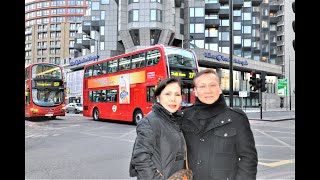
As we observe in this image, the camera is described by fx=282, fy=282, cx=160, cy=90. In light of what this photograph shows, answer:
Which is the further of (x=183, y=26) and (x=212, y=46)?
(x=212, y=46)

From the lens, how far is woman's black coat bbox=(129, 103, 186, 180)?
2.35 meters

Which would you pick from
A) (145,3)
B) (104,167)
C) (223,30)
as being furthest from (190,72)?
(223,30)

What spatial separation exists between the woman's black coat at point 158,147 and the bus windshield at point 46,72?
17041mm

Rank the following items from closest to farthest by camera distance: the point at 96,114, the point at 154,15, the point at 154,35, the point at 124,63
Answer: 1. the point at 124,63
2. the point at 96,114
3. the point at 154,15
4. the point at 154,35

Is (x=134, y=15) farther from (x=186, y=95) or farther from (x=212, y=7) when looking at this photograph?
(x=186, y=95)

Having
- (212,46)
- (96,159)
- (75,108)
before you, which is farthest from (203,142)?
(212,46)

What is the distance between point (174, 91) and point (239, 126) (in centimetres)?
67

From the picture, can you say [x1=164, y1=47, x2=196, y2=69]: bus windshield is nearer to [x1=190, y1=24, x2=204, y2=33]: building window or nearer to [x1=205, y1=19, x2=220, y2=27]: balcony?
[x1=190, y1=24, x2=204, y2=33]: building window

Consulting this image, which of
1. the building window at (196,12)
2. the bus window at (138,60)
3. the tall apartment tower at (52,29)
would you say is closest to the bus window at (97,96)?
the bus window at (138,60)

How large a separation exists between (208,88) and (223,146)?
0.54 metres

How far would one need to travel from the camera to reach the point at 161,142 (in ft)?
8.13

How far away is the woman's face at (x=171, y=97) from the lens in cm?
265

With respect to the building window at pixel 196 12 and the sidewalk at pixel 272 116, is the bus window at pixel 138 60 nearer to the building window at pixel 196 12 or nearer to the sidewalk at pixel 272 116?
the sidewalk at pixel 272 116
